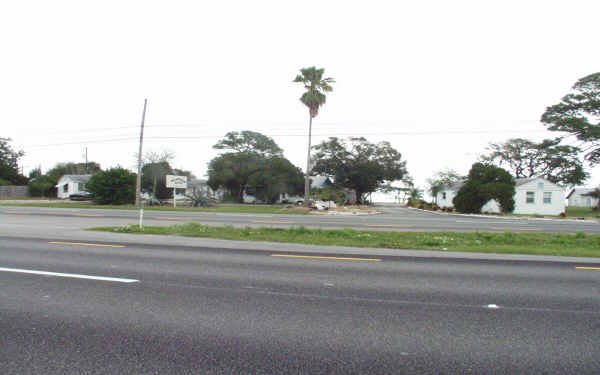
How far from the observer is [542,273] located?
303 inches

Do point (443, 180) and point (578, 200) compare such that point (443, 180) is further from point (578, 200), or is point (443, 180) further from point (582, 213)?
point (578, 200)

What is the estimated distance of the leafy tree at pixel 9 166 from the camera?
7206cm

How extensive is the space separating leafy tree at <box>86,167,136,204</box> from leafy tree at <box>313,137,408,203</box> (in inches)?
1384

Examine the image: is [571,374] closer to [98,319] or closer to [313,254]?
[98,319]

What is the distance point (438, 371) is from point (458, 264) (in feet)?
19.6

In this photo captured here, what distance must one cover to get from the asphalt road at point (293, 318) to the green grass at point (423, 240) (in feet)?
9.76

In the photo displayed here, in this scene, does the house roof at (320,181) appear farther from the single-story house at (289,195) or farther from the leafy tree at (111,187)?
the leafy tree at (111,187)

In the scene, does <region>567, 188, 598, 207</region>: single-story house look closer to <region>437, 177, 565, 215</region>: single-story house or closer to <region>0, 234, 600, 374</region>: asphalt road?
<region>437, 177, 565, 215</region>: single-story house

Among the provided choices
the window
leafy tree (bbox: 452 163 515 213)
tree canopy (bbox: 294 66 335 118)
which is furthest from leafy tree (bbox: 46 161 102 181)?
the window

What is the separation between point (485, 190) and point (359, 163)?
2975 cm

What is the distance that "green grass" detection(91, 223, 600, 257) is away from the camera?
1112cm

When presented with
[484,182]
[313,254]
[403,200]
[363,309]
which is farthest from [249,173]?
[363,309]

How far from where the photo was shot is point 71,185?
211ft

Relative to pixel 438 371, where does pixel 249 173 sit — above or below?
above
